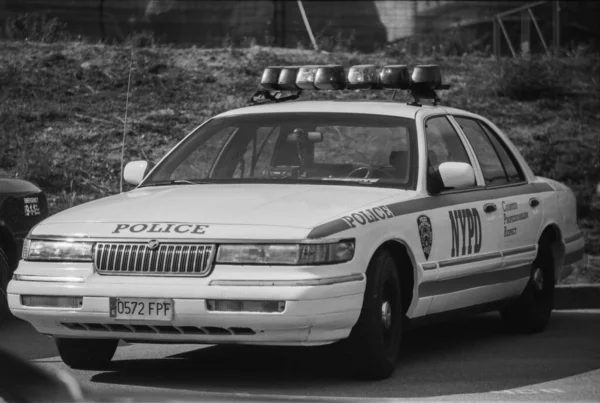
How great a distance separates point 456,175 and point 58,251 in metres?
2.08

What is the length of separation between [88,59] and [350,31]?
3.69 m

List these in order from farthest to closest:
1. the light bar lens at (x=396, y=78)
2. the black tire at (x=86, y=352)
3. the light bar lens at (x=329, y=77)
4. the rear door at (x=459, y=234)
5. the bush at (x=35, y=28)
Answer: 1. the bush at (x=35, y=28)
2. the light bar lens at (x=329, y=77)
3. the light bar lens at (x=396, y=78)
4. the rear door at (x=459, y=234)
5. the black tire at (x=86, y=352)

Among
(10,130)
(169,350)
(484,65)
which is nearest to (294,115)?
(169,350)

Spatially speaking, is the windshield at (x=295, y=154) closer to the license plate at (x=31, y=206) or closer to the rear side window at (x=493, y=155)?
the rear side window at (x=493, y=155)

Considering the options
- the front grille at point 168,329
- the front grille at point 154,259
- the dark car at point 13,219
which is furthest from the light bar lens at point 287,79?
the front grille at point 168,329

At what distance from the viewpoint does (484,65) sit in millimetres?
17453

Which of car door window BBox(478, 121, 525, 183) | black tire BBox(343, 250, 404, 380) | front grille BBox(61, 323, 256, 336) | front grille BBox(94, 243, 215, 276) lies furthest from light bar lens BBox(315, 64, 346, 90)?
front grille BBox(61, 323, 256, 336)

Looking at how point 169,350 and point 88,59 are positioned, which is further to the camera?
point 88,59

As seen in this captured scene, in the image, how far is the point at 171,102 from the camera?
15516 mm

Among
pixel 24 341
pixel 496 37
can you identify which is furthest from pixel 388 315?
pixel 496 37

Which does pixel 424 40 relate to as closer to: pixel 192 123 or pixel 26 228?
pixel 192 123

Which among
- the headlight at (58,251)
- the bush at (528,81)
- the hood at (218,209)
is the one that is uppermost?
the hood at (218,209)

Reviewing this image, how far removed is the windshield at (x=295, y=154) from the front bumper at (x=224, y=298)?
1191mm

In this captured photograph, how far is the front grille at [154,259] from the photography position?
576 cm
